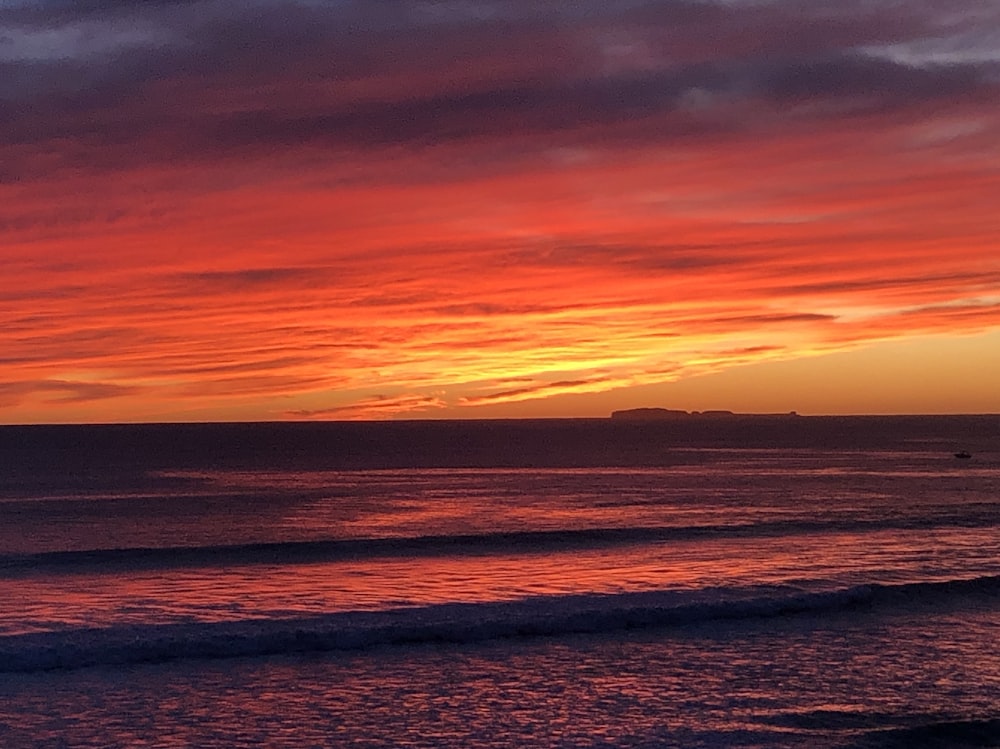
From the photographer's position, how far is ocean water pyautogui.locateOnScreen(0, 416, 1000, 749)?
14.5m

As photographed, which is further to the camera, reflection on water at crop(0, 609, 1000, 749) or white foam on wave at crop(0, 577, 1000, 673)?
white foam on wave at crop(0, 577, 1000, 673)

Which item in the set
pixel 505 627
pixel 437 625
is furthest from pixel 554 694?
pixel 437 625

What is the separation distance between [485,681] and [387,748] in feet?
12.0

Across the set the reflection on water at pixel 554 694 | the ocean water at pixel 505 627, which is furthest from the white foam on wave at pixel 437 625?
the reflection on water at pixel 554 694

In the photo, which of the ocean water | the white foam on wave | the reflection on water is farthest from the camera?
the white foam on wave

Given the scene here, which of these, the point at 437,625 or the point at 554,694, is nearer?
the point at 554,694

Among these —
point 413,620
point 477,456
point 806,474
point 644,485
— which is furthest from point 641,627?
point 477,456

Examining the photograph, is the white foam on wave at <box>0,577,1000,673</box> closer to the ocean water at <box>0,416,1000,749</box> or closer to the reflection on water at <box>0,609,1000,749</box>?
the ocean water at <box>0,416,1000,749</box>

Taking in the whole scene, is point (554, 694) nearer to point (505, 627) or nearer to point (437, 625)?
point (505, 627)

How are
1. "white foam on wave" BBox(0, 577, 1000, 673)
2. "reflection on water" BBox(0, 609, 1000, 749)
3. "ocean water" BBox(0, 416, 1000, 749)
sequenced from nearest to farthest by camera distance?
"reflection on water" BBox(0, 609, 1000, 749) < "ocean water" BBox(0, 416, 1000, 749) < "white foam on wave" BBox(0, 577, 1000, 673)

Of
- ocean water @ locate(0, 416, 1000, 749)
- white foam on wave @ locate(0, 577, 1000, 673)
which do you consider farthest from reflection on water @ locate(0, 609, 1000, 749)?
white foam on wave @ locate(0, 577, 1000, 673)

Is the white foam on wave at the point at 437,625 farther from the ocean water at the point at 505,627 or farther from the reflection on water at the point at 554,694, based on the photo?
the reflection on water at the point at 554,694

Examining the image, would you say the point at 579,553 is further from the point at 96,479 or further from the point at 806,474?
the point at 96,479

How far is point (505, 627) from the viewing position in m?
20.2
